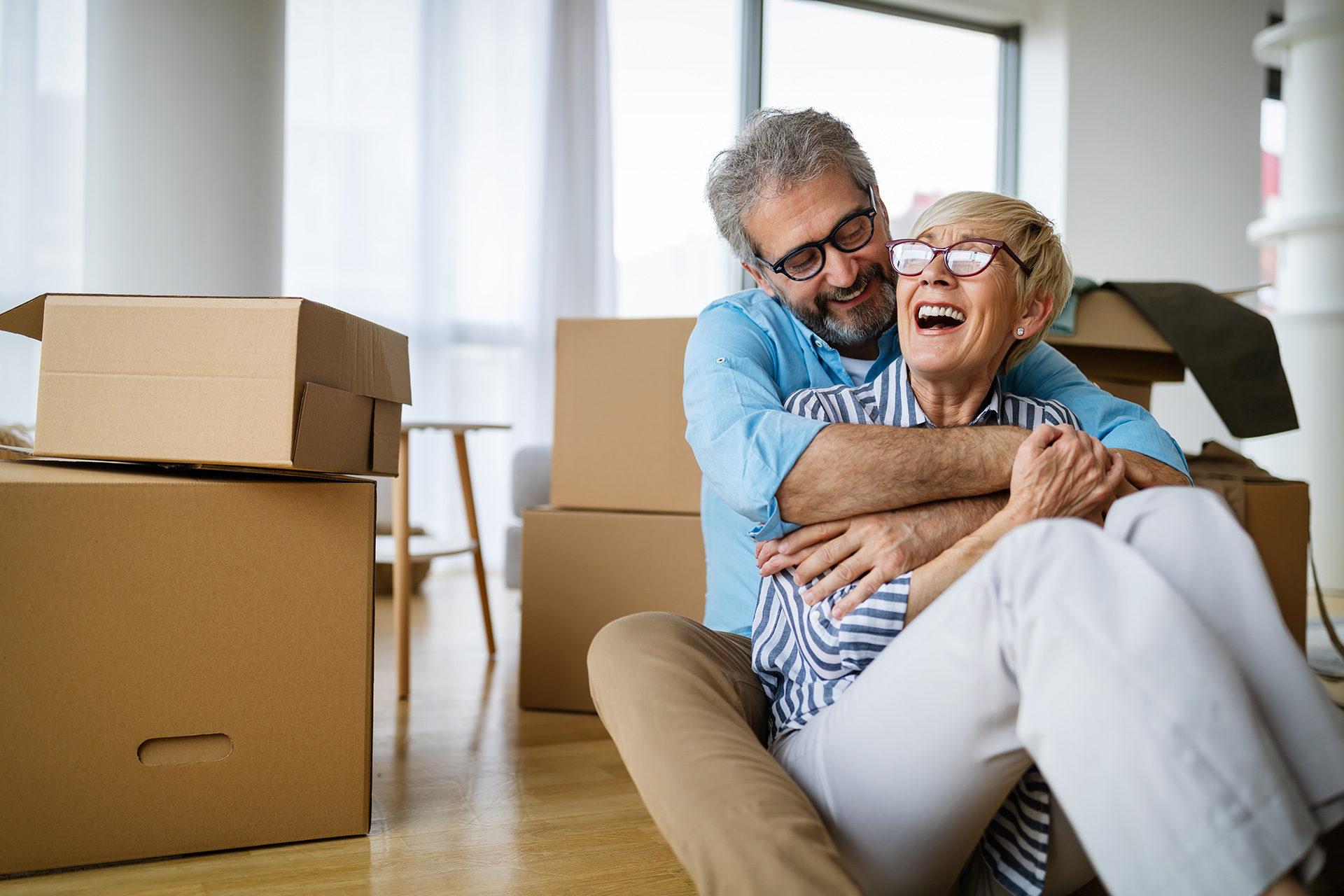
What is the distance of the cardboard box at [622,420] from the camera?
176cm

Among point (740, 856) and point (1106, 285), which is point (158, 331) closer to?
point (740, 856)

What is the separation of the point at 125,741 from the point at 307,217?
9.82 ft

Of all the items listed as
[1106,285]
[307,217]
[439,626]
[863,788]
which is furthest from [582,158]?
[863,788]

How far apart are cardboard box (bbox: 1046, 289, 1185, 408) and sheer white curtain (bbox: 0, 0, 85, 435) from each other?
313 centimetres

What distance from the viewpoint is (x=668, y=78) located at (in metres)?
4.11

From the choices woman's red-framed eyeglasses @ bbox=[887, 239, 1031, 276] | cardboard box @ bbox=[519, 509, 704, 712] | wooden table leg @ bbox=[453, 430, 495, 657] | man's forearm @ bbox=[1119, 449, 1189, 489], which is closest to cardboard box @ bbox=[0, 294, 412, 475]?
woman's red-framed eyeglasses @ bbox=[887, 239, 1031, 276]

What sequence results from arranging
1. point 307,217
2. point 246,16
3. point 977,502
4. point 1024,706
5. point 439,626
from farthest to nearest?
point 307,217 → point 439,626 → point 246,16 → point 977,502 → point 1024,706

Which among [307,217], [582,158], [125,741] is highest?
[582,158]

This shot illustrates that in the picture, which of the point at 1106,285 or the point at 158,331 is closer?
the point at 158,331

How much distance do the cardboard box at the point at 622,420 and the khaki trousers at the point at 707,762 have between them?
0.74m

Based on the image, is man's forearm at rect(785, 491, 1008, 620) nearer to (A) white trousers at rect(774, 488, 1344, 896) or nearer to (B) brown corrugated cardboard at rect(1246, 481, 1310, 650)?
(A) white trousers at rect(774, 488, 1344, 896)

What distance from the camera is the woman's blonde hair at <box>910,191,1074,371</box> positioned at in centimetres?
99

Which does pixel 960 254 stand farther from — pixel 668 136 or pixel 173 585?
pixel 668 136

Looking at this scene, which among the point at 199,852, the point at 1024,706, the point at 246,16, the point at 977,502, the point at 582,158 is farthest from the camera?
the point at 582,158
